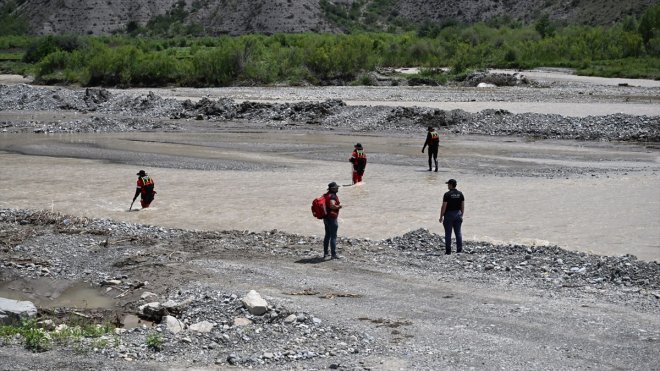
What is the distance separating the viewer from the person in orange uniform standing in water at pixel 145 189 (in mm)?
23766

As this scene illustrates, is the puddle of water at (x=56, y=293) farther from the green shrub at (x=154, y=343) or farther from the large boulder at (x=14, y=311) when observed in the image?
the green shrub at (x=154, y=343)

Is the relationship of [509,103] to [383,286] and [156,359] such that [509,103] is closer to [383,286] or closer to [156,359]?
[383,286]

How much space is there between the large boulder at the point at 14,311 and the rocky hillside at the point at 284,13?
329ft

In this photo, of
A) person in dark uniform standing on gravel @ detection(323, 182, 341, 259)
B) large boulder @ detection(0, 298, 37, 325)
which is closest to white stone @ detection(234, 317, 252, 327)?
large boulder @ detection(0, 298, 37, 325)

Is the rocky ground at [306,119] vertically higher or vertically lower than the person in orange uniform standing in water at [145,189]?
higher

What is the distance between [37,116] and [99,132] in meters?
11.5

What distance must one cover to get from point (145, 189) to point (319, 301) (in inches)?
416

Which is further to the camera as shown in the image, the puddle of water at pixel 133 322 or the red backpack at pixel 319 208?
the red backpack at pixel 319 208

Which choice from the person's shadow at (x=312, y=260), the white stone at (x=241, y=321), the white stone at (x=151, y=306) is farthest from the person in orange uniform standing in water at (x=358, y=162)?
the white stone at (x=241, y=321)

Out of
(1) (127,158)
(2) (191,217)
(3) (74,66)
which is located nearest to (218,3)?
(3) (74,66)

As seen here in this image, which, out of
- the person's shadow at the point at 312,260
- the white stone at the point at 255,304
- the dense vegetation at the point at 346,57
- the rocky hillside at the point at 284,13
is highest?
the rocky hillside at the point at 284,13

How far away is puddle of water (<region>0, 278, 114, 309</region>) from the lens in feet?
51.5

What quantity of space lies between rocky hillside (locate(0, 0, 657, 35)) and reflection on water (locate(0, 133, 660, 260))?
76830 mm

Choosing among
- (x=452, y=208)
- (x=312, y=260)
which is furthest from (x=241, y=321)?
(x=452, y=208)
